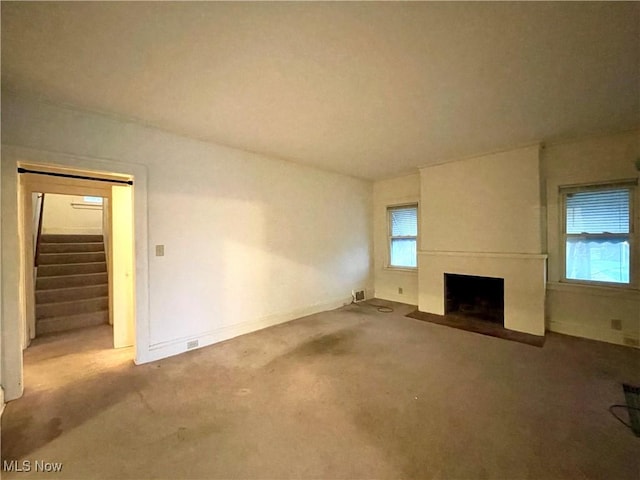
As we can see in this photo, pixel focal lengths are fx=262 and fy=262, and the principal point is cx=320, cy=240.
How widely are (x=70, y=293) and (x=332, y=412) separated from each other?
4.58 metres

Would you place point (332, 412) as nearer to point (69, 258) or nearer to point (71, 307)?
point (71, 307)

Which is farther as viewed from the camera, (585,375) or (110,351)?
(110,351)

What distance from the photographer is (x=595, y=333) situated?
3.19 m

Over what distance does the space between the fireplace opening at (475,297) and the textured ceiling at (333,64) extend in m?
2.26

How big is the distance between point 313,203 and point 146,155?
2401 millimetres

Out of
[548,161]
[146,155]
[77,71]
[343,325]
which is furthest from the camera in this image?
[343,325]

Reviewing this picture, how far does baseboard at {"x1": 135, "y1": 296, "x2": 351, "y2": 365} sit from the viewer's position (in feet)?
9.11

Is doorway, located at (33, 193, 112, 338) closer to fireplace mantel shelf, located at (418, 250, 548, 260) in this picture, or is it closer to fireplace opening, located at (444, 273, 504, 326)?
fireplace mantel shelf, located at (418, 250, 548, 260)

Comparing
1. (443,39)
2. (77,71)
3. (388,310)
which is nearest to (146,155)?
(77,71)

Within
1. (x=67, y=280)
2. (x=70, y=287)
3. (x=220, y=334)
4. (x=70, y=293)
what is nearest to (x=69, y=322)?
(x=70, y=293)

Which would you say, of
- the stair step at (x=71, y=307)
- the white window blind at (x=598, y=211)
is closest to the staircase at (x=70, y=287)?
the stair step at (x=71, y=307)

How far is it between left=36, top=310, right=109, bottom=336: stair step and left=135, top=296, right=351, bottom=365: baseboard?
2.06m

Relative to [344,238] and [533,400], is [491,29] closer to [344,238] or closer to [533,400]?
[533,400]

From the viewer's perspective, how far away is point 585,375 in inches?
93.5
